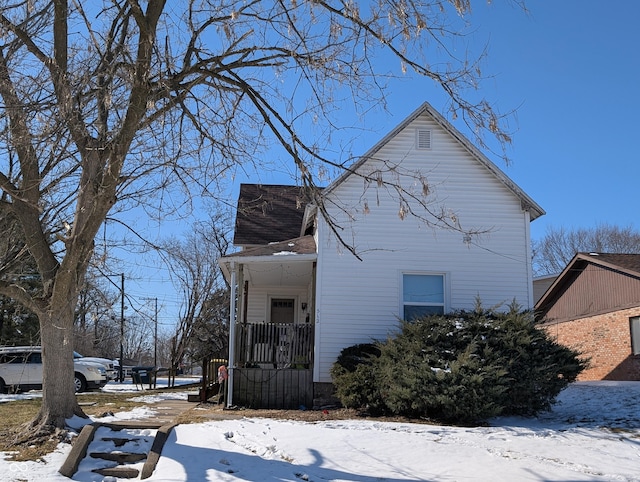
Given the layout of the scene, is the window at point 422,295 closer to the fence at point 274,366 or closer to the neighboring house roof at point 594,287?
the fence at point 274,366

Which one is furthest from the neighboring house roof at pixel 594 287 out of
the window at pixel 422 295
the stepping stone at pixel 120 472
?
the stepping stone at pixel 120 472

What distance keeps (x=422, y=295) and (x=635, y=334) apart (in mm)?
10607

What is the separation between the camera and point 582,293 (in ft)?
79.7

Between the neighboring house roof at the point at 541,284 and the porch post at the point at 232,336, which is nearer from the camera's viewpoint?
the porch post at the point at 232,336

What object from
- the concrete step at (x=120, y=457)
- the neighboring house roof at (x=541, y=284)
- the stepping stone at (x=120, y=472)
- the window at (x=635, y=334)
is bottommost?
the stepping stone at (x=120, y=472)

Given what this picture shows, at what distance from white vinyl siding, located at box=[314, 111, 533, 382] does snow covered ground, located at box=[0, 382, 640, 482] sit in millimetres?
3614

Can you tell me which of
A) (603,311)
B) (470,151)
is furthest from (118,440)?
(603,311)

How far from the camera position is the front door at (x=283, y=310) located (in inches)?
755

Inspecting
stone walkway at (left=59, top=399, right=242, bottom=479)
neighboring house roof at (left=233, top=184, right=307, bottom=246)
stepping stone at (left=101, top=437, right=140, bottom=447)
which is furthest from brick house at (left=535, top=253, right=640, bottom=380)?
stepping stone at (left=101, top=437, right=140, bottom=447)

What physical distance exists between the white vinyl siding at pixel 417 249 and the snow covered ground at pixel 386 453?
142 inches

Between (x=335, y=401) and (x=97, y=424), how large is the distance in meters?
5.82

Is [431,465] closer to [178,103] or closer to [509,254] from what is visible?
[178,103]

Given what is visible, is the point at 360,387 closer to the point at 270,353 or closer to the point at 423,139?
the point at 270,353

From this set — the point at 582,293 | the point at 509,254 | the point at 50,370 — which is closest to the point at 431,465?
the point at 50,370
